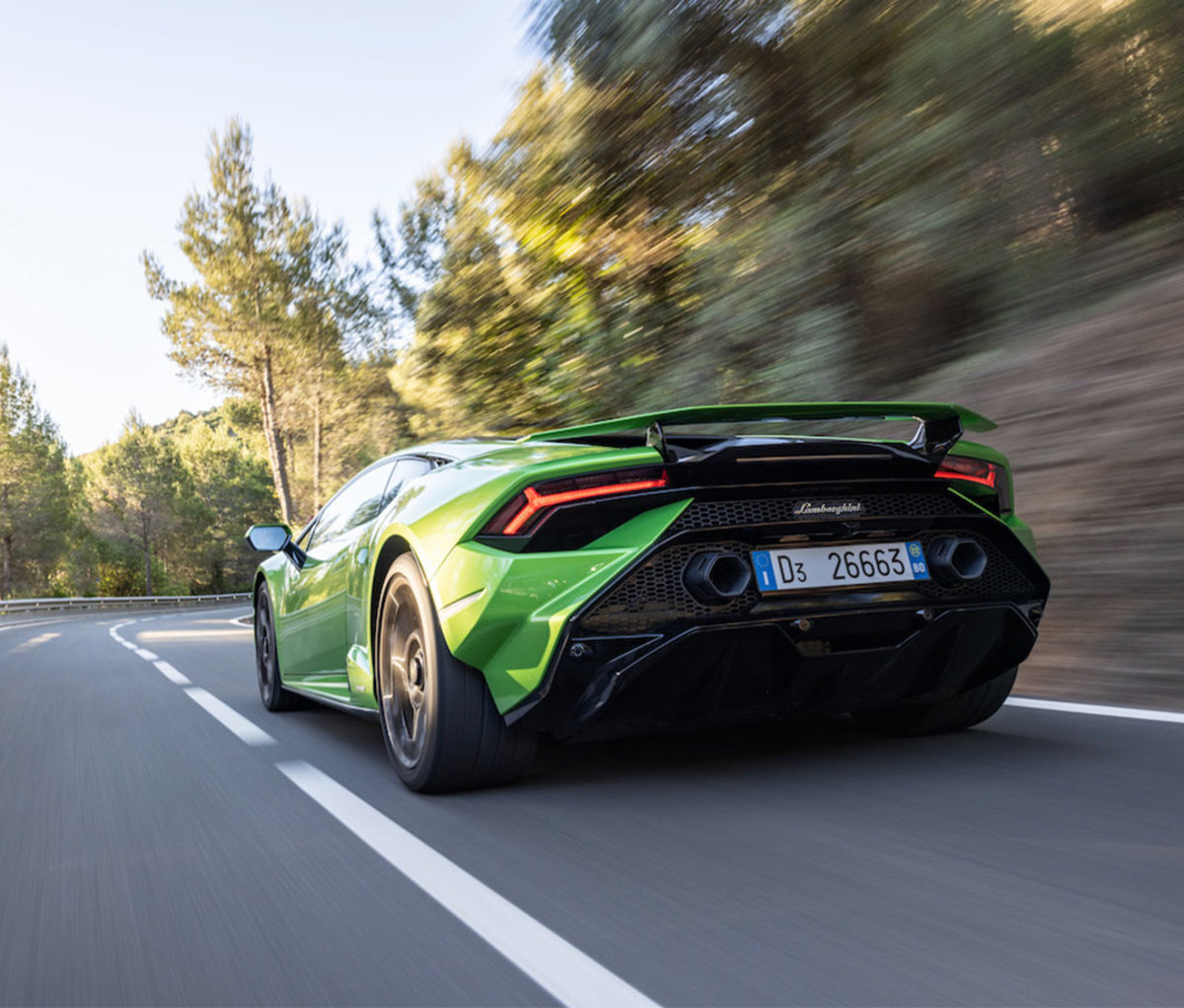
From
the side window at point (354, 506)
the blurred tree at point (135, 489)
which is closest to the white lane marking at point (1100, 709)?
the side window at point (354, 506)

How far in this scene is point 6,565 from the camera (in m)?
61.8

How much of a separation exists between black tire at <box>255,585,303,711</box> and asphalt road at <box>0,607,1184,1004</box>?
1466 millimetres

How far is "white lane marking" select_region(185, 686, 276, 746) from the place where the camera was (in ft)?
17.6

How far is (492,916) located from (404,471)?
255 cm

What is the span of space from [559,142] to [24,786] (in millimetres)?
9432

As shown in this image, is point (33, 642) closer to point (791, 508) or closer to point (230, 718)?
point (230, 718)

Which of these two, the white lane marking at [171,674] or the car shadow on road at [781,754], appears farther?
Answer: the white lane marking at [171,674]

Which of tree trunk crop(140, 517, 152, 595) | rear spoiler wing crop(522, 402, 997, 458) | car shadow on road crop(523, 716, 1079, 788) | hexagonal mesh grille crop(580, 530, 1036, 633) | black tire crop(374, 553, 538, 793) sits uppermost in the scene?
tree trunk crop(140, 517, 152, 595)

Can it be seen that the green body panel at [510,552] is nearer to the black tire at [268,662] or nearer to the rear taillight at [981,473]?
the rear taillight at [981,473]

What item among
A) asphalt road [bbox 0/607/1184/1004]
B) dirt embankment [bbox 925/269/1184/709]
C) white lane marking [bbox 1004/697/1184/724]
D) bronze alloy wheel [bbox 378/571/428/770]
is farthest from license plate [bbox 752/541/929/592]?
dirt embankment [bbox 925/269/1184/709]

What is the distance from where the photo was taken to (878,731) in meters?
4.45

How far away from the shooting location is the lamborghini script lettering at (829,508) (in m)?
3.59

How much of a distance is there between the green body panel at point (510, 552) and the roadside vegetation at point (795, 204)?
3543 millimetres

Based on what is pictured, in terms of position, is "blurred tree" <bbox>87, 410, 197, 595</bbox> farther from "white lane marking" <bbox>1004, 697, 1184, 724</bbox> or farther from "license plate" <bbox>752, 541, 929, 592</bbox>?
"license plate" <bbox>752, 541, 929, 592</bbox>
